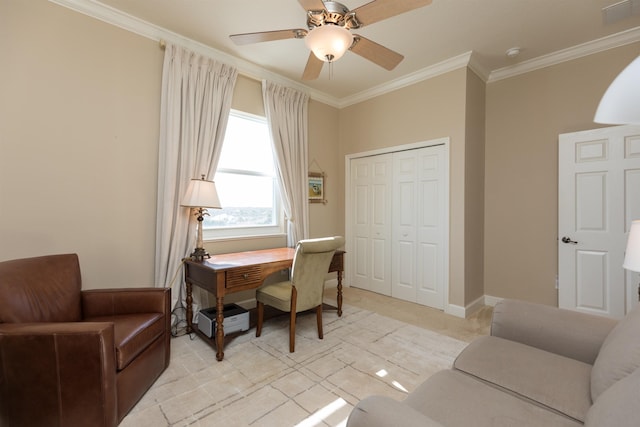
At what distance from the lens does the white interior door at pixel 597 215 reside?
2.59 m

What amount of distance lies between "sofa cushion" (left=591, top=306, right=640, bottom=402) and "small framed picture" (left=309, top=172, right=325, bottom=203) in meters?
3.27

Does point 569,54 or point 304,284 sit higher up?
point 569,54

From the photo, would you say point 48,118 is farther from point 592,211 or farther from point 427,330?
point 592,211

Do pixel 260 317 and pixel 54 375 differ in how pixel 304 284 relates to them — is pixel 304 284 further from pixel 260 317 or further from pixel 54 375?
pixel 54 375

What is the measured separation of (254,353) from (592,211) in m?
3.43

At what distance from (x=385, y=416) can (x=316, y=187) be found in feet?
11.3

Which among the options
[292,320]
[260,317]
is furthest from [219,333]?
[292,320]

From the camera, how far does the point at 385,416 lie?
0.81 meters

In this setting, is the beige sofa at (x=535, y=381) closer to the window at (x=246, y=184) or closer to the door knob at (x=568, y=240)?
the door knob at (x=568, y=240)

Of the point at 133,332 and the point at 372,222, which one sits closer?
the point at 133,332

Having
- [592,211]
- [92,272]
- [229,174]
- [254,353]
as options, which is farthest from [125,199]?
[592,211]

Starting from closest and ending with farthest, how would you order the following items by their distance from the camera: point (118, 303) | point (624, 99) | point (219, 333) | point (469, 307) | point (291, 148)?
1. point (624, 99)
2. point (118, 303)
3. point (219, 333)
4. point (469, 307)
5. point (291, 148)

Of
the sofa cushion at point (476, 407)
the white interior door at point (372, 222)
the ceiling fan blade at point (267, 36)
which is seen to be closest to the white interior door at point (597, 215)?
the white interior door at point (372, 222)

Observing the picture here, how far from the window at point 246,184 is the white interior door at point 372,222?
4.10ft
